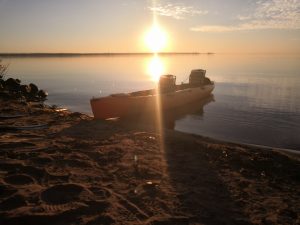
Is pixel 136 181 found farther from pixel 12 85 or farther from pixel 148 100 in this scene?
pixel 12 85

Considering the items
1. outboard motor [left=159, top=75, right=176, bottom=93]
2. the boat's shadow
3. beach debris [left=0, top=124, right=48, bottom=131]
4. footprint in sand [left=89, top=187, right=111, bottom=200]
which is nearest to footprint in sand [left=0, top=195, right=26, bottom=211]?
footprint in sand [left=89, top=187, right=111, bottom=200]

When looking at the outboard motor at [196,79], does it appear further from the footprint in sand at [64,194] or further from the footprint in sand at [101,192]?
the footprint in sand at [64,194]

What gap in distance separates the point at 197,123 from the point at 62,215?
48.0 feet

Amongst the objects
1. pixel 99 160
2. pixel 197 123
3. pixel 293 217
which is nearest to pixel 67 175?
pixel 99 160

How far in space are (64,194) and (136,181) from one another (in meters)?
1.61

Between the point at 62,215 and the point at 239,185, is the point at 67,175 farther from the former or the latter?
the point at 239,185

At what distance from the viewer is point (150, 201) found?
5.97 m

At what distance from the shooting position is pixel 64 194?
6.00 m

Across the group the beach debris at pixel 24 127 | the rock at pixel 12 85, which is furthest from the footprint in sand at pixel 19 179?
the rock at pixel 12 85

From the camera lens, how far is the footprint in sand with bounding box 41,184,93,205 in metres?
5.71

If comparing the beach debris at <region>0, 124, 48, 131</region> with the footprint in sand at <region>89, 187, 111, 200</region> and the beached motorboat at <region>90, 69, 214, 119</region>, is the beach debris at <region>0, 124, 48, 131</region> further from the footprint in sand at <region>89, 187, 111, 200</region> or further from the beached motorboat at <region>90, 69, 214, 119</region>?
the footprint in sand at <region>89, 187, 111, 200</region>

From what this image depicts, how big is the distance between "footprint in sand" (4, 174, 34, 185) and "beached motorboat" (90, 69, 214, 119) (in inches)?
376

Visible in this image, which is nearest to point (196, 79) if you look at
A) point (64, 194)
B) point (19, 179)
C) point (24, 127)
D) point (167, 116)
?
point (167, 116)

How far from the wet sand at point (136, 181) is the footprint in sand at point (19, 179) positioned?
13 millimetres
